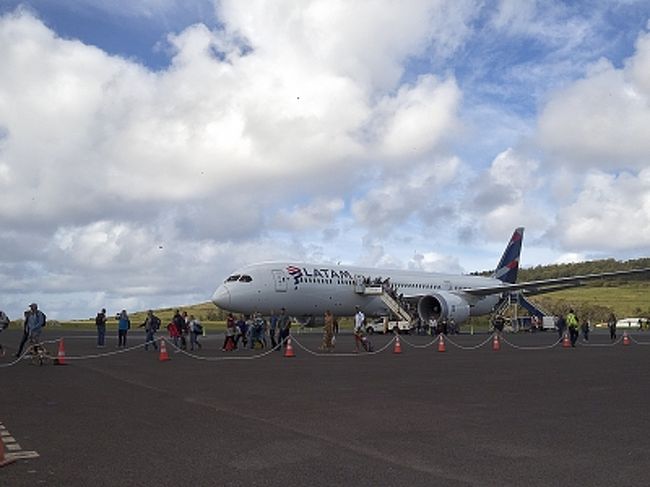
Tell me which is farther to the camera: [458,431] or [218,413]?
[218,413]

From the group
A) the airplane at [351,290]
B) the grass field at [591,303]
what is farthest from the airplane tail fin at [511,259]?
the grass field at [591,303]

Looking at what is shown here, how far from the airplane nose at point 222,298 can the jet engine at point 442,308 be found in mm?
12319

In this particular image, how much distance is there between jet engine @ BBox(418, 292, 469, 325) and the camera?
41.7m

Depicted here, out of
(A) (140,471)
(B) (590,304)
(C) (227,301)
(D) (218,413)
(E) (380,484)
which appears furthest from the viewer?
(B) (590,304)

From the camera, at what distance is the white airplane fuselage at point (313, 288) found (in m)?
36.1

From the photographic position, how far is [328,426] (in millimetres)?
9195

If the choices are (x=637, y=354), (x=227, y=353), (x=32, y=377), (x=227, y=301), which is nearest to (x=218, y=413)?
(x=32, y=377)

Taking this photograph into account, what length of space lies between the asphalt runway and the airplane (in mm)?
18825

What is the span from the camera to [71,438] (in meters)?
8.33

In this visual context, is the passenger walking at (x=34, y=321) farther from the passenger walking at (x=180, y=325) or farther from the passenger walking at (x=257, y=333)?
the passenger walking at (x=257, y=333)

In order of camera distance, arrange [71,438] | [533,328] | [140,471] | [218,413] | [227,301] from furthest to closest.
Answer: [533,328] < [227,301] < [218,413] < [71,438] < [140,471]

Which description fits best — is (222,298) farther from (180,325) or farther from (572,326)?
(572,326)

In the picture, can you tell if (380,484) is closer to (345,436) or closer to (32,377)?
(345,436)

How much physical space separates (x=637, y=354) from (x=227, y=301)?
18607mm
